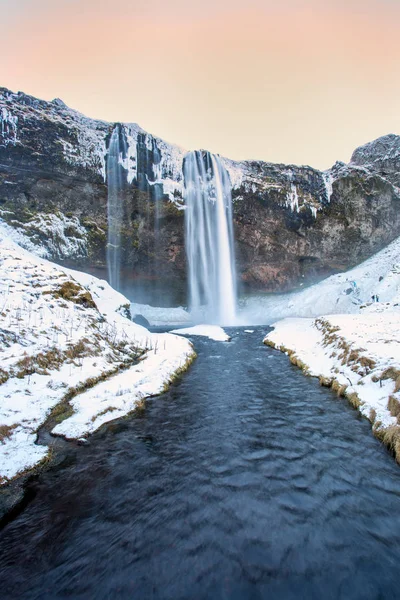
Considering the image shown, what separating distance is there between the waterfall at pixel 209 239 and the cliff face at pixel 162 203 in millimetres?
1642

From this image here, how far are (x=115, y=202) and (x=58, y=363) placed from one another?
34.3 meters

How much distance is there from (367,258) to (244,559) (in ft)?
173

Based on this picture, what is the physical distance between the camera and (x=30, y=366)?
8.78 meters

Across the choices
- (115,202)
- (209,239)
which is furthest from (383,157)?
(115,202)

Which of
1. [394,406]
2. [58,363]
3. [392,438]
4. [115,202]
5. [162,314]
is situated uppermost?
[115,202]

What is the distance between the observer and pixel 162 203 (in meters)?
40.0

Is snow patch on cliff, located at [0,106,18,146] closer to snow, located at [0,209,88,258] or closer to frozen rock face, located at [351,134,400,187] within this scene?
snow, located at [0,209,88,258]

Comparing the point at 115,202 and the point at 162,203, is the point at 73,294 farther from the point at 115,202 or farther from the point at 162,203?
the point at 162,203

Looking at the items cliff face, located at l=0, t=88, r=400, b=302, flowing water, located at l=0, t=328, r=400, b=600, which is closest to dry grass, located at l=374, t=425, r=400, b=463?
flowing water, located at l=0, t=328, r=400, b=600

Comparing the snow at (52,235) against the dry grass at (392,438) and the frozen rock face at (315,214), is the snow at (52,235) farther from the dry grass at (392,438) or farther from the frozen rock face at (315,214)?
the dry grass at (392,438)

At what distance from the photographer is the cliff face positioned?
32812mm

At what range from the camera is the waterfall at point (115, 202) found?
3559cm

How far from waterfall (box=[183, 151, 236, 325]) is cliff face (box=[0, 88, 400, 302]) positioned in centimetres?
164

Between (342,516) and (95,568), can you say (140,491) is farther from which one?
(342,516)
